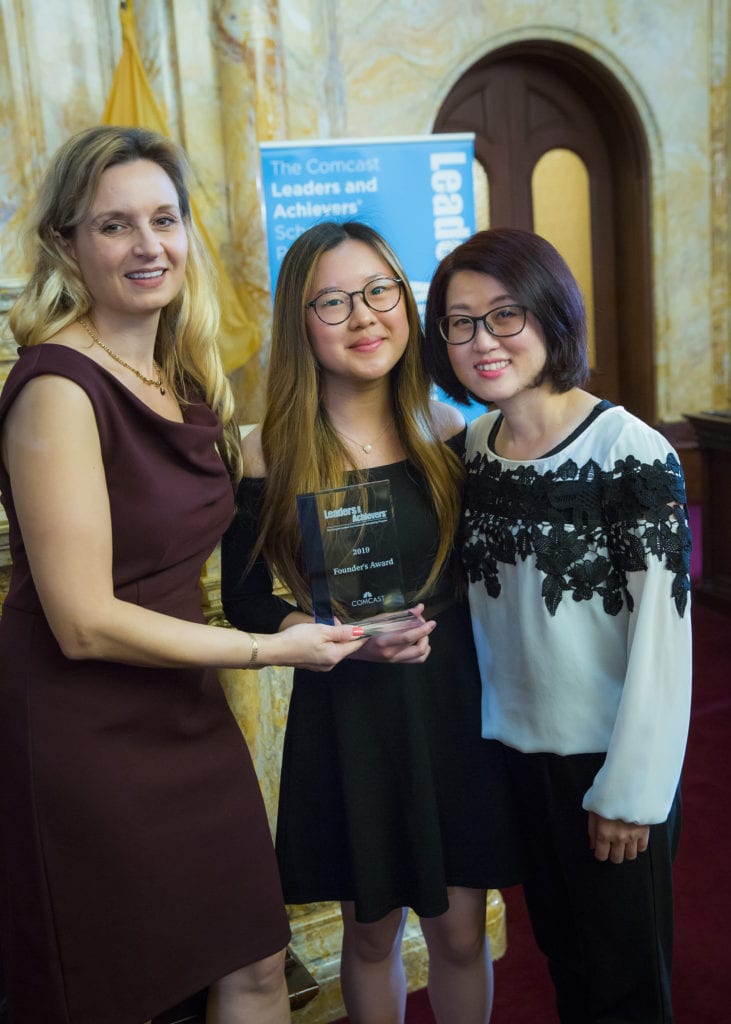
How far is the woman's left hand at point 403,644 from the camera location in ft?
5.70

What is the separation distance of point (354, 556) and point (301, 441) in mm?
319

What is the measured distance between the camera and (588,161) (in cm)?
807

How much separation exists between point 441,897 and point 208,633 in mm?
729

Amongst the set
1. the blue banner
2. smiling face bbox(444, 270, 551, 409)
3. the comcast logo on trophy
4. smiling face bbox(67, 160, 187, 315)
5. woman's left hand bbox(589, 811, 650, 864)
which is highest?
the blue banner

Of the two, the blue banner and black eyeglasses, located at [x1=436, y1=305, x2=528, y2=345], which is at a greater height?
the blue banner

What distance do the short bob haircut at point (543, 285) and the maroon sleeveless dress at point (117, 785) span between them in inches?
22.6

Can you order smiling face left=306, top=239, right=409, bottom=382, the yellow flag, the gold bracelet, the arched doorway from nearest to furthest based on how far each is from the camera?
the gold bracelet
smiling face left=306, top=239, right=409, bottom=382
the yellow flag
the arched doorway

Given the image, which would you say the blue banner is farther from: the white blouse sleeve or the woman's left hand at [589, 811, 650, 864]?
the woman's left hand at [589, 811, 650, 864]

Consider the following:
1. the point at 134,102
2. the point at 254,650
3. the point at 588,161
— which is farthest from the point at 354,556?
the point at 588,161

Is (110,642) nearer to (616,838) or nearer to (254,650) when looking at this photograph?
(254,650)

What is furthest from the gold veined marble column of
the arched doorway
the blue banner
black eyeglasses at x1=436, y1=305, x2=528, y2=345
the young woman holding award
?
black eyeglasses at x1=436, y1=305, x2=528, y2=345

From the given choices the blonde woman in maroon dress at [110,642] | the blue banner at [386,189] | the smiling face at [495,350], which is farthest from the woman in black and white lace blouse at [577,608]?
the blue banner at [386,189]

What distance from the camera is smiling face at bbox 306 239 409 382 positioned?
→ 1.89m

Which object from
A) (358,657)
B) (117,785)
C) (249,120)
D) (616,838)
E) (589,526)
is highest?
(249,120)
